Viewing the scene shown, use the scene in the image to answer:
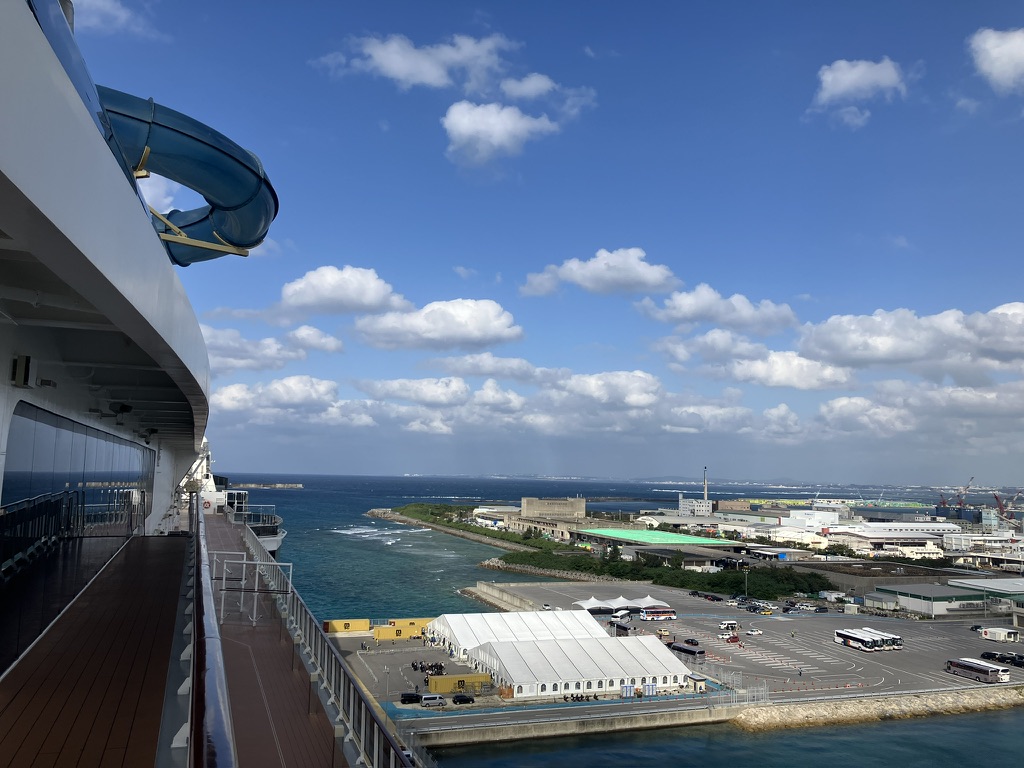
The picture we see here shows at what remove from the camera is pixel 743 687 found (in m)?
10.7

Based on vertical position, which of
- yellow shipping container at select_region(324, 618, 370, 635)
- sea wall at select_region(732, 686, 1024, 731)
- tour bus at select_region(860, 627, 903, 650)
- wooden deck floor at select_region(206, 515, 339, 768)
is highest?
wooden deck floor at select_region(206, 515, 339, 768)

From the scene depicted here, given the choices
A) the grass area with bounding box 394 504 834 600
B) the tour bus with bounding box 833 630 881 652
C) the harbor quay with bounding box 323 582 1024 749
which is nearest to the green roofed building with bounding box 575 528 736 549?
the grass area with bounding box 394 504 834 600

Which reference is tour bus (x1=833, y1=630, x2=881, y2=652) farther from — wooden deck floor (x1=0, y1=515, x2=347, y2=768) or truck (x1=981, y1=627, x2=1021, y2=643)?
wooden deck floor (x1=0, y1=515, x2=347, y2=768)

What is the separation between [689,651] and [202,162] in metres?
12.1

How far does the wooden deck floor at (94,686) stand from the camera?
176 cm

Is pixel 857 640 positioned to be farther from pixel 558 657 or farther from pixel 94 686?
pixel 94 686

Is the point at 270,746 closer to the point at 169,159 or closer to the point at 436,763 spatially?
the point at 169,159

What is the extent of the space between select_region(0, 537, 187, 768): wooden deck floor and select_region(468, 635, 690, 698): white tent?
753 cm

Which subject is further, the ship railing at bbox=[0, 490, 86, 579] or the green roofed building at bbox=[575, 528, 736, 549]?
the green roofed building at bbox=[575, 528, 736, 549]

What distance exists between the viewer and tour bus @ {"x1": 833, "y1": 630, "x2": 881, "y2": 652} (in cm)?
1342

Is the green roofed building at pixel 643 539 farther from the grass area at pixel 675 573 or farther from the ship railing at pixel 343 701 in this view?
the ship railing at pixel 343 701

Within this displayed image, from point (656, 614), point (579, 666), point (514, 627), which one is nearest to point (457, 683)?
point (579, 666)

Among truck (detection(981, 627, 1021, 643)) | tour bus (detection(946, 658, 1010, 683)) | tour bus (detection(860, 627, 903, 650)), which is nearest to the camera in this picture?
tour bus (detection(946, 658, 1010, 683))

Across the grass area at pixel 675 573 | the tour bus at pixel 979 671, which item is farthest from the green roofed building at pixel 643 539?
the tour bus at pixel 979 671
